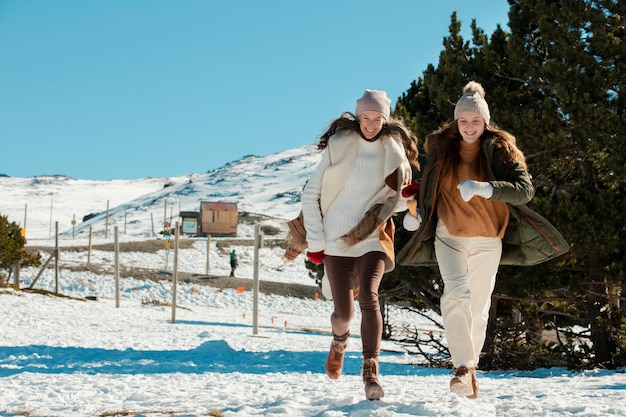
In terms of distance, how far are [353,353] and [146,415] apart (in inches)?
471

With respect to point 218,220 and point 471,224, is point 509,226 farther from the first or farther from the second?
point 218,220

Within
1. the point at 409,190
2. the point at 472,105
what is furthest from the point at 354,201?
the point at 472,105

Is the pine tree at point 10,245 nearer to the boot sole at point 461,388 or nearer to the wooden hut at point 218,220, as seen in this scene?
the boot sole at point 461,388

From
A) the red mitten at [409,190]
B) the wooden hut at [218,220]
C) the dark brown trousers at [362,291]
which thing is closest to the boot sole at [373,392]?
the dark brown trousers at [362,291]

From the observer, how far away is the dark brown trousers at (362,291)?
5293 mm

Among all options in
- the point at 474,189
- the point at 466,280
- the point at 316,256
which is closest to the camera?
the point at 474,189

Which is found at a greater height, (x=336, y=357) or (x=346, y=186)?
(x=346, y=186)

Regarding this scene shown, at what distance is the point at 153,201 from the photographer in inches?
5876

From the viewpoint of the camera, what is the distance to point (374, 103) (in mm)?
5773

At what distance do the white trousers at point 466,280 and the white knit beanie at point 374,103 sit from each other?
1000mm

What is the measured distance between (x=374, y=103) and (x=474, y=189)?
4.02ft

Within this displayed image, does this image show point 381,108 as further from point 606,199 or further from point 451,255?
point 606,199

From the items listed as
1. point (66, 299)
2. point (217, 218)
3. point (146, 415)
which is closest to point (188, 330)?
point (66, 299)

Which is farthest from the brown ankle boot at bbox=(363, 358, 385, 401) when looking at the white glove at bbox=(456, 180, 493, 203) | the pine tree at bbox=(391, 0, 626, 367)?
the pine tree at bbox=(391, 0, 626, 367)
